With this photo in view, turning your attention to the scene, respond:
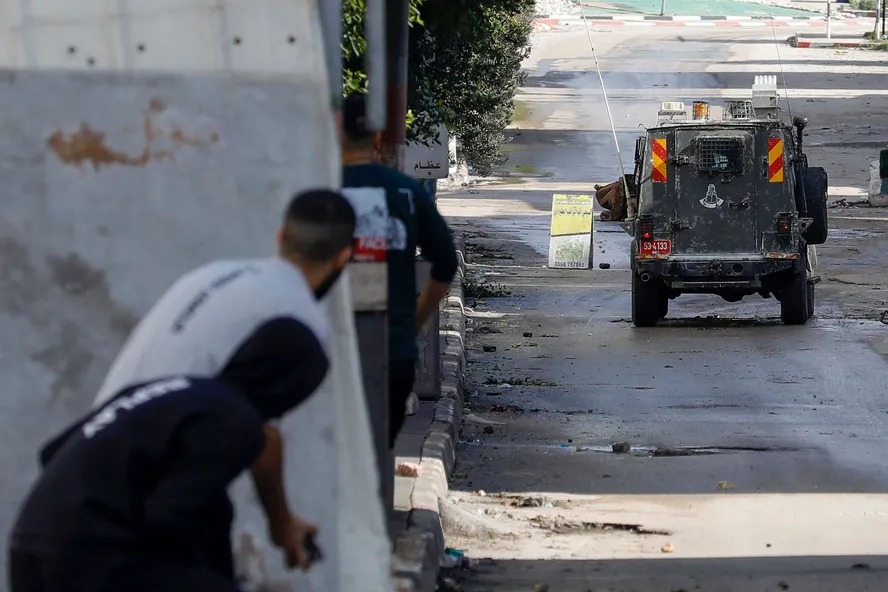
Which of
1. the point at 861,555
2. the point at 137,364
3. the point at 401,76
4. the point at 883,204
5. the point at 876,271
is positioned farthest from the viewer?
the point at 883,204

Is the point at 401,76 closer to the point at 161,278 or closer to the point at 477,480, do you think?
the point at 161,278

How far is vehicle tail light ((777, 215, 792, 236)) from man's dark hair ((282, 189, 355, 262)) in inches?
534

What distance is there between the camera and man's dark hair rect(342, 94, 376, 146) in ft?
17.8

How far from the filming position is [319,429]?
473cm

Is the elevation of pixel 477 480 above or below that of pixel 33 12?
A: below

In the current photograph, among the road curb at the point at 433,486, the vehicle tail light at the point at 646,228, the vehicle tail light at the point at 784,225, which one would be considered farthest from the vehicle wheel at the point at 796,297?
the road curb at the point at 433,486

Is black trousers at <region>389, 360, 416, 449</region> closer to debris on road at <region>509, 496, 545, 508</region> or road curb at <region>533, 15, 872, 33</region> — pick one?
debris on road at <region>509, 496, 545, 508</region>

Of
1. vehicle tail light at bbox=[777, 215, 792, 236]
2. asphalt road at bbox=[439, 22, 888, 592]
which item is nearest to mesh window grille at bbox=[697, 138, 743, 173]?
vehicle tail light at bbox=[777, 215, 792, 236]

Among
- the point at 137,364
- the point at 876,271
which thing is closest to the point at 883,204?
the point at 876,271

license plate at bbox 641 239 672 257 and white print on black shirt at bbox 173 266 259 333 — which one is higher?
white print on black shirt at bbox 173 266 259 333

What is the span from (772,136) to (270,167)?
43.0 ft

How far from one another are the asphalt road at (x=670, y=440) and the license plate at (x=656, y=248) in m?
0.84

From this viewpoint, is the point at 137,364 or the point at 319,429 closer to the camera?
the point at 137,364

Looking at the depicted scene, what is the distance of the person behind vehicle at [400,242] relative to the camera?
18.3ft
